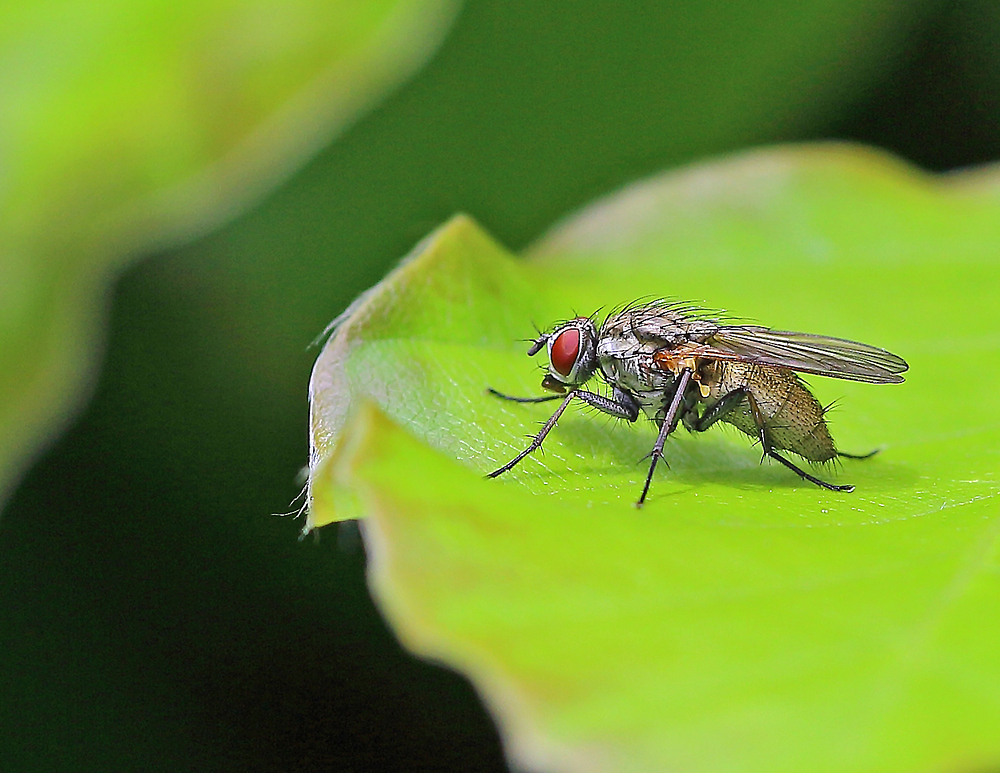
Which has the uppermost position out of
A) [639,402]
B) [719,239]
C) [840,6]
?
[840,6]

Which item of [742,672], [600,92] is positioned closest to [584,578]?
[742,672]

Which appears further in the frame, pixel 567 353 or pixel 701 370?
pixel 701 370

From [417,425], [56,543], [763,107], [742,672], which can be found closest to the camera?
[742,672]

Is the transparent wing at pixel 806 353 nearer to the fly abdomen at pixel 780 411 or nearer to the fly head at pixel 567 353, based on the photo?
the fly abdomen at pixel 780 411

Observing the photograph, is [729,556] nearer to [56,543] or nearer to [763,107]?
[56,543]

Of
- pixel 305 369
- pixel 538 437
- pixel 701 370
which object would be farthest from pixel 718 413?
pixel 305 369

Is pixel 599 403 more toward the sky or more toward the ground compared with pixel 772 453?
more toward the sky

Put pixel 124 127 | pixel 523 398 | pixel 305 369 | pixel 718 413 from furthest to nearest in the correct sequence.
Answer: pixel 305 369, pixel 124 127, pixel 718 413, pixel 523 398

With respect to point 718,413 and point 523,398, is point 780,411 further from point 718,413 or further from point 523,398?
point 523,398
